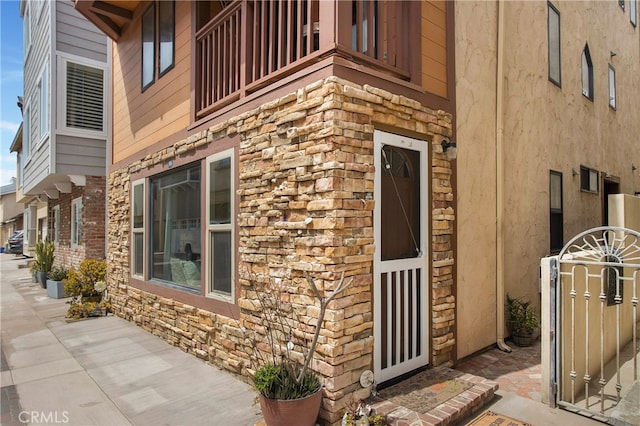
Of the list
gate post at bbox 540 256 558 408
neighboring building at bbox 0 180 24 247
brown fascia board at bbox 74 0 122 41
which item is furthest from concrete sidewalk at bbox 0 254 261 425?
neighboring building at bbox 0 180 24 247

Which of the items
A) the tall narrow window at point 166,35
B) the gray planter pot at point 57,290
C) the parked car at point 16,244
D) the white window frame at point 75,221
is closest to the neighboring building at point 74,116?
the white window frame at point 75,221

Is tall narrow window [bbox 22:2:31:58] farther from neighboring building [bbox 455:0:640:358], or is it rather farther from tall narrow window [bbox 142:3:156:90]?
neighboring building [bbox 455:0:640:358]

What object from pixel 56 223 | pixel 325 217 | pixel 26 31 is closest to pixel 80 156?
pixel 56 223

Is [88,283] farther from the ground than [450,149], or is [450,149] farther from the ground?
[450,149]

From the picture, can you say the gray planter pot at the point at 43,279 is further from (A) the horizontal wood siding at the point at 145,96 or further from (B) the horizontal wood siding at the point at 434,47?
(B) the horizontal wood siding at the point at 434,47

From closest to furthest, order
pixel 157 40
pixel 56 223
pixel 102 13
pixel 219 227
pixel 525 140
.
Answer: pixel 219 227, pixel 525 140, pixel 157 40, pixel 102 13, pixel 56 223

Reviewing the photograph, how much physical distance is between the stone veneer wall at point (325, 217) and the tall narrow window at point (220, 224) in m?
0.28

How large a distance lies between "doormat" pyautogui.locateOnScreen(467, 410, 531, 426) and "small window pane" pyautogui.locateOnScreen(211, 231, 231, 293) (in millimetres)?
2808

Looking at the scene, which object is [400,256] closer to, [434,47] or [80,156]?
[434,47]

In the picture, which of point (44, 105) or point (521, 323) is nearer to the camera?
point (521, 323)

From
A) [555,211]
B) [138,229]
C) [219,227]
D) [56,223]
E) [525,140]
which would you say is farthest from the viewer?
[56,223]

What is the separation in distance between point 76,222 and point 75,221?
10 cm

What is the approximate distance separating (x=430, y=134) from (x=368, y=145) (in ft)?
3.49

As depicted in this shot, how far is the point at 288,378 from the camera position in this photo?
10.0 feet
